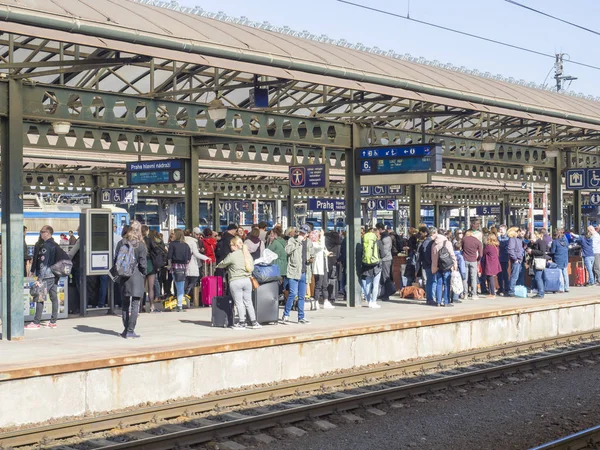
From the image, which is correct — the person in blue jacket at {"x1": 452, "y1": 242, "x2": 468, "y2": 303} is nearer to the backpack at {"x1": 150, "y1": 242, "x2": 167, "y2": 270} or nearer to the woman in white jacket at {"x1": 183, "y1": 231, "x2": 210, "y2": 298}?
the woman in white jacket at {"x1": 183, "y1": 231, "x2": 210, "y2": 298}

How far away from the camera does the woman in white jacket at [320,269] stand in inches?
694

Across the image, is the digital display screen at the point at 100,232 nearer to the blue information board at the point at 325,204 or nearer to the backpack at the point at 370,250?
the backpack at the point at 370,250

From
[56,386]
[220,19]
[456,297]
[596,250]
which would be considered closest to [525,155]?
[596,250]

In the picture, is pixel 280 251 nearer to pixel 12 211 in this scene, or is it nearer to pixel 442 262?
pixel 442 262

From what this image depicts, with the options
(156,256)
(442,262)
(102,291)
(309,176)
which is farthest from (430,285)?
(102,291)

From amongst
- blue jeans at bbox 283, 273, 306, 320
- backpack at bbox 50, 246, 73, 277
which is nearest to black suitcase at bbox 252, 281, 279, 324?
blue jeans at bbox 283, 273, 306, 320

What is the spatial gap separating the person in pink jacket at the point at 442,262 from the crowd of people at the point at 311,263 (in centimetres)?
2

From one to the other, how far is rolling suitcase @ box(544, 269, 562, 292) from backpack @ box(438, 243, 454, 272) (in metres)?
4.47

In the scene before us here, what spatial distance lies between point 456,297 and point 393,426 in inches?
418

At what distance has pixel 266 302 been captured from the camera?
1530cm

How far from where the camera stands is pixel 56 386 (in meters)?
10.3

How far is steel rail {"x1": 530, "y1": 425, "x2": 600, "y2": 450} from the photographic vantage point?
28.0 ft

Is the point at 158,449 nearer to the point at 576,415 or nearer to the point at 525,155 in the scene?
the point at 576,415

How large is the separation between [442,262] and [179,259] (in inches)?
195
